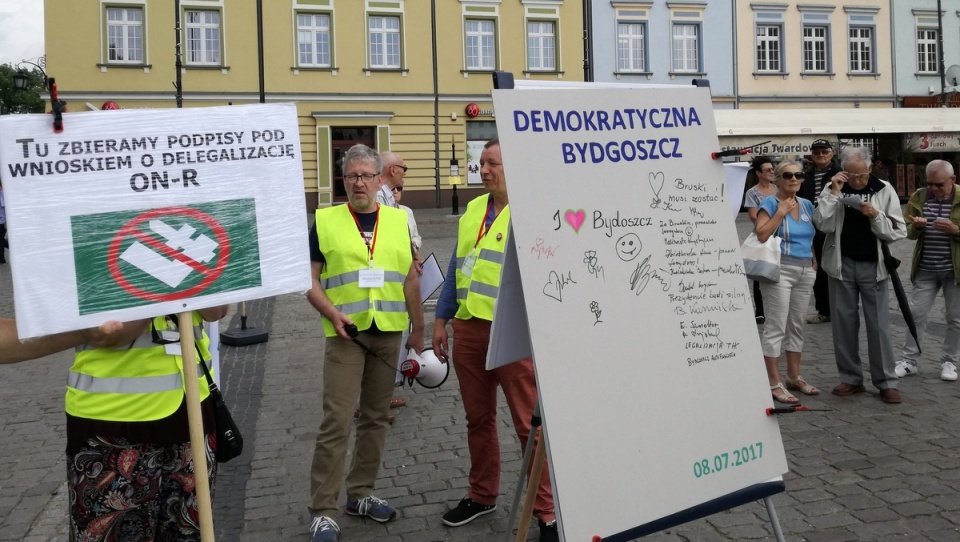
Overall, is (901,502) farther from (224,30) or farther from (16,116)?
(224,30)

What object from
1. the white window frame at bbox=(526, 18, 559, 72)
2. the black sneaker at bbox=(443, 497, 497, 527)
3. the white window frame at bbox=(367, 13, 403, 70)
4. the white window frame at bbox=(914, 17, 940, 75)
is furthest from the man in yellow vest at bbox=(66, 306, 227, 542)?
the white window frame at bbox=(914, 17, 940, 75)

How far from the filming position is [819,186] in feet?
28.3

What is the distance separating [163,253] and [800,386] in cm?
537

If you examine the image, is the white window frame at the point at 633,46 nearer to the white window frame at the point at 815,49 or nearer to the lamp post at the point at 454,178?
the white window frame at the point at 815,49

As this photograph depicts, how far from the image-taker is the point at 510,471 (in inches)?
200

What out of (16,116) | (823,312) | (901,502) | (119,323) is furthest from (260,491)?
(823,312)

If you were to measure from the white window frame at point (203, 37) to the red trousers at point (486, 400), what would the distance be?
2742 centimetres

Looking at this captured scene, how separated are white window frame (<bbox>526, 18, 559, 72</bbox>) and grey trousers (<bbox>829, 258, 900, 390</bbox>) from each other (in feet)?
88.3

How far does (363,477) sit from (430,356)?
1.63m

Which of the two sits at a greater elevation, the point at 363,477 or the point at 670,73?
the point at 670,73
